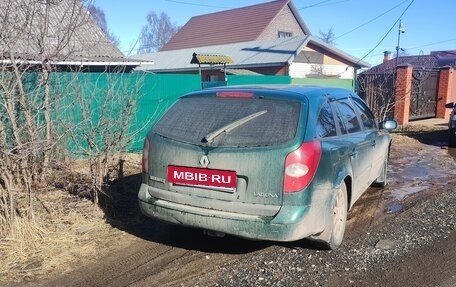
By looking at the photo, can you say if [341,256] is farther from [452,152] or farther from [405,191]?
[452,152]

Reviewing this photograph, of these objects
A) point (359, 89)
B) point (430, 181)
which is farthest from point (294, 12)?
point (430, 181)

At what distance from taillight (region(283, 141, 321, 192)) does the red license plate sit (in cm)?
45

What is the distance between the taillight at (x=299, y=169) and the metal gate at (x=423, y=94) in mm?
15438

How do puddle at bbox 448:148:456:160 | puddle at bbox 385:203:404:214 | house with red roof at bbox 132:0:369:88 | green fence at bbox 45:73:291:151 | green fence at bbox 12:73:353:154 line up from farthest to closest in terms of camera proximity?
house with red roof at bbox 132:0:369:88 → puddle at bbox 448:148:456:160 → green fence at bbox 45:73:291:151 → green fence at bbox 12:73:353:154 → puddle at bbox 385:203:404:214

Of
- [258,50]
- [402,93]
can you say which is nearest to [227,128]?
[402,93]

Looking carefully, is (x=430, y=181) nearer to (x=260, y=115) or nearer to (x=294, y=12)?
(x=260, y=115)

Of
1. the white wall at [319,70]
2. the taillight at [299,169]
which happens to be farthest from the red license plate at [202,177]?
the white wall at [319,70]

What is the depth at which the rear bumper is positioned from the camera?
3523 mm

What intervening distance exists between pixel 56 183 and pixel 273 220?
360 centimetres

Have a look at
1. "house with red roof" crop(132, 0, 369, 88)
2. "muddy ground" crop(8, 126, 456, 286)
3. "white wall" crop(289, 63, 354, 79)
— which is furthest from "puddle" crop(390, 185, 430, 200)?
"white wall" crop(289, 63, 354, 79)

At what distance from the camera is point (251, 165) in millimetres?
3564

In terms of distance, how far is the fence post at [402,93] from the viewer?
16.2 metres

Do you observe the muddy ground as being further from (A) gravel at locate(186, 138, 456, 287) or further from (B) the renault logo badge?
(B) the renault logo badge

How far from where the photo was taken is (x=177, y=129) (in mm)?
3994
